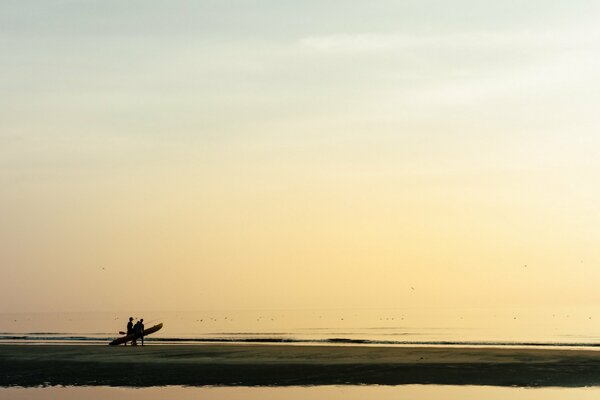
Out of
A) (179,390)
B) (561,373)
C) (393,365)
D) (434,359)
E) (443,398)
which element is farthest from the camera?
(434,359)

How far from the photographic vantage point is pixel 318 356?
46625 mm

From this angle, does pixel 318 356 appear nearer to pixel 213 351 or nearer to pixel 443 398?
pixel 213 351

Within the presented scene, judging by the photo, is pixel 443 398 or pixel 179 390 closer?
pixel 443 398

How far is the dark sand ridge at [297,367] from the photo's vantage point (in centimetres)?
3550

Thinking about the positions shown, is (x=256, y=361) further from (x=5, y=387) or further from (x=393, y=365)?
(x=5, y=387)

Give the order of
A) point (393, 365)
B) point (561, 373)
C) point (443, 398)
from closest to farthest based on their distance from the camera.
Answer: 1. point (443, 398)
2. point (561, 373)
3. point (393, 365)

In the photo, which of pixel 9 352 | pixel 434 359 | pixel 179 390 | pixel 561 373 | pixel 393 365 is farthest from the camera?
pixel 9 352

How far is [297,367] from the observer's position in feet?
133

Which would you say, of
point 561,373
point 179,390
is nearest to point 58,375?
point 179,390

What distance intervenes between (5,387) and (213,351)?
19340mm

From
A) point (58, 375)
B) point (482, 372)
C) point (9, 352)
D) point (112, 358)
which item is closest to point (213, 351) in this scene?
point (112, 358)

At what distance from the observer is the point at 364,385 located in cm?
3397

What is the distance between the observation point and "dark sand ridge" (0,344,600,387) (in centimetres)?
3550

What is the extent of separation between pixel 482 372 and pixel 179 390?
13139 millimetres
